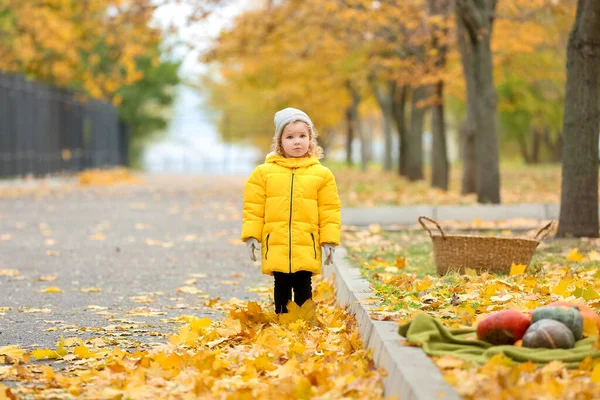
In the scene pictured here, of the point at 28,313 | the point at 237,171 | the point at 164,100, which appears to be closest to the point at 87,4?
the point at 28,313

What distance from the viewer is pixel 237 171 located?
68125mm

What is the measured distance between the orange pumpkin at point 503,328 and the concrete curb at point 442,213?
9622 mm

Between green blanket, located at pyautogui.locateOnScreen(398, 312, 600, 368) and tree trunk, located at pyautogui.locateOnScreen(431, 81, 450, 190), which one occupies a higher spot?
tree trunk, located at pyautogui.locateOnScreen(431, 81, 450, 190)

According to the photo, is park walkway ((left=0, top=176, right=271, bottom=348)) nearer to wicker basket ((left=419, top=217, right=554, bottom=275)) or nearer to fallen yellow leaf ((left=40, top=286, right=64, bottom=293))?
fallen yellow leaf ((left=40, top=286, right=64, bottom=293))

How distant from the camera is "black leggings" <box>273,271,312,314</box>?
7352mm

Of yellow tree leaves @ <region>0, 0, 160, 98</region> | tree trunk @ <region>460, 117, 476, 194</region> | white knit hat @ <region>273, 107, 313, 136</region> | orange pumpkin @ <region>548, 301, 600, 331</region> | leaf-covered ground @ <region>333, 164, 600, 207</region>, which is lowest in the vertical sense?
leaf-covered ground @ <region>333, 164, 600, 207</region>

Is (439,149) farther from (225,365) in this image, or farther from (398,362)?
(398,362)

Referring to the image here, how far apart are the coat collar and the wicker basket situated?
200 centimetres

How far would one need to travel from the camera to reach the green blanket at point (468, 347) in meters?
5.20

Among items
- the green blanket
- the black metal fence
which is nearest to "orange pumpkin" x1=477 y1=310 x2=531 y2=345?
the green blanket

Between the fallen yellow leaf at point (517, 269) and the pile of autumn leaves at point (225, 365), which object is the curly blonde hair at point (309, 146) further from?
the fallen yellow leaf at point (517, 269)

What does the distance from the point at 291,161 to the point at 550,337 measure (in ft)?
7.91

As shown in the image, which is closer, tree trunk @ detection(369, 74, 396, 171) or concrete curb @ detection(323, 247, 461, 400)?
concrete curb @ detection(323, 247, 461, 400)

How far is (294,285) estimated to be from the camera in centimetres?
739
